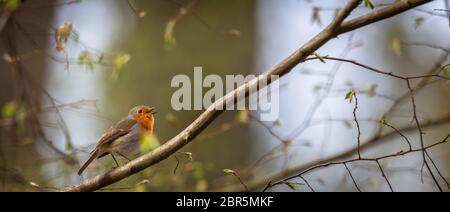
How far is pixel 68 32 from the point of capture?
3.28 meters

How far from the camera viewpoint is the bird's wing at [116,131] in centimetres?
419

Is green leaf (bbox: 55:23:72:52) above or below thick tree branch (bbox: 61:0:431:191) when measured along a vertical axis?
above

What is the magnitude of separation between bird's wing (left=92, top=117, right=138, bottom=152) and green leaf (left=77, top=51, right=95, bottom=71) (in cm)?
73

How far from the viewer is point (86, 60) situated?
357 centimetres

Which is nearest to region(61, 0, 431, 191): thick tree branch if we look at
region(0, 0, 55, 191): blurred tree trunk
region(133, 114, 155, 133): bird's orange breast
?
region(0, 0, 55, 191): blurred tree trunk

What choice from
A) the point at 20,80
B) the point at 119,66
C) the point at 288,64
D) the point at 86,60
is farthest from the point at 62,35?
the point at 288,64

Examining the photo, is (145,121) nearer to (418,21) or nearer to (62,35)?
(62,35)

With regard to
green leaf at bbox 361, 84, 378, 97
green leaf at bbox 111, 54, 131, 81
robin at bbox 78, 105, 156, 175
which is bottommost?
robin at bbox 78, 105, 156, 175

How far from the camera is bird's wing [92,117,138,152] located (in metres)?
4.19

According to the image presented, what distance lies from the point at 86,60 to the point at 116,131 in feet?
2.65

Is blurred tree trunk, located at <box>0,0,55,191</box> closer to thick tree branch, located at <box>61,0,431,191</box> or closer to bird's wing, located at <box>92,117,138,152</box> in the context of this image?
bird's wing, located at <box>92,117,138,152</box>

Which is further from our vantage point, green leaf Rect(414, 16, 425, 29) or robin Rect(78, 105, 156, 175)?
robin Rect(78, 105, 156, 175)
